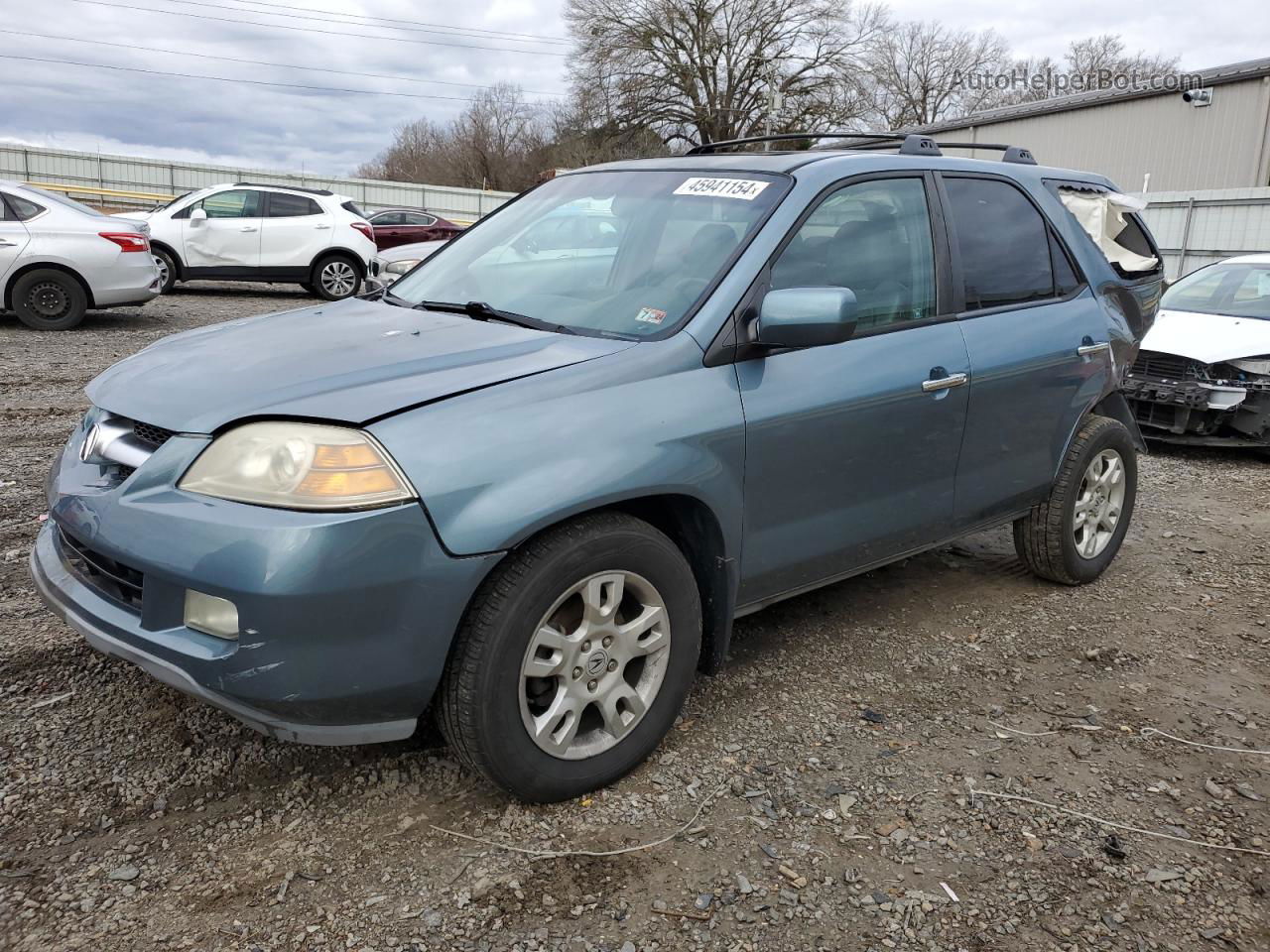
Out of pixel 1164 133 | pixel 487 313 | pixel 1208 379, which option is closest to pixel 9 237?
pixel 487 313

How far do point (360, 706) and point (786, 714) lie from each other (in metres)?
1.50

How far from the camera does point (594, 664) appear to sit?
2730 millimetres

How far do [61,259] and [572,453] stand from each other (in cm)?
1007

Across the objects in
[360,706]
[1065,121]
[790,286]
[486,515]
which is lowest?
[360,706]

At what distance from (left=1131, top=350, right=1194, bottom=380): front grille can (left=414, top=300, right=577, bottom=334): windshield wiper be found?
604 centimetres

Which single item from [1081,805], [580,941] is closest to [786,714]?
[1081,805]

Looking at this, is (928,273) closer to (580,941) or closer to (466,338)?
(466,338)

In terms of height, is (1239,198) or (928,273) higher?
(1239,198)

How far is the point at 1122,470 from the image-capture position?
15.5 feet

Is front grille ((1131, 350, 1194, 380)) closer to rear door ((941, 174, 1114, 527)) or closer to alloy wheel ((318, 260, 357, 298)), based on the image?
rear door ((941, 174, 1114, 527))

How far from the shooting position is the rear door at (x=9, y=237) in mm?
10258

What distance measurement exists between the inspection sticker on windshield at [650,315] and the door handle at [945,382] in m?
1.03

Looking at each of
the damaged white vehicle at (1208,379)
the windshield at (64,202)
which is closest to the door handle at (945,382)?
the damaged white vehicle at (1208,379)

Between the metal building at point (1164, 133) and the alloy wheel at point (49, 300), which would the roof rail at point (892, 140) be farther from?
the metal building at point (1164, 133)
